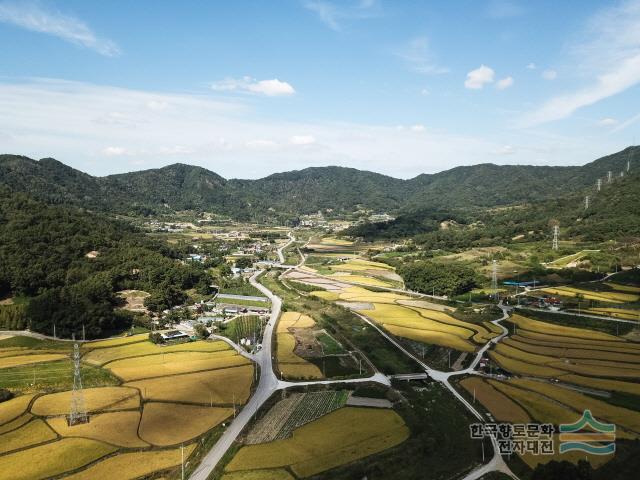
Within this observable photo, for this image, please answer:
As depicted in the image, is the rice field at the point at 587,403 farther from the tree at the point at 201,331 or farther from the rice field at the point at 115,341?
the rice field at the point at 115,341

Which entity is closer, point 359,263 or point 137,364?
point 137,364

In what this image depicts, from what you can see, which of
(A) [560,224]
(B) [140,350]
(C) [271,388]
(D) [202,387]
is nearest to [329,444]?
(C) [271,388]

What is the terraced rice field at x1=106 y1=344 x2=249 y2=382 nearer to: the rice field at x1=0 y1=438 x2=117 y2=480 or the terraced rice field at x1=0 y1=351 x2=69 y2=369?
the terraced rice field at x1=0 y1=351 x2=69 y2=369

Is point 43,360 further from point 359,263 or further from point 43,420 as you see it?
point 359,263

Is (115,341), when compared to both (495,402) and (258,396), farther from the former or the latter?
(495,402)

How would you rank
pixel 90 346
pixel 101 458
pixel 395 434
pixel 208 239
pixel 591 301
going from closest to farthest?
pixel 101 458 → pixel 395 434 → pixel 90 346 → pixel 591 301 → pixel 208 239

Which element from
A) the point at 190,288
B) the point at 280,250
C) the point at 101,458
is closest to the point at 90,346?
the point at 101,458

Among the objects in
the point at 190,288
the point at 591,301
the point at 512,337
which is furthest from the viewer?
the point at 190,288
